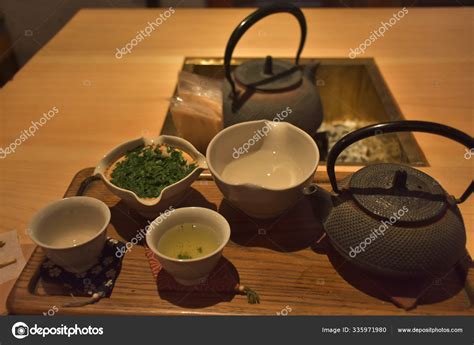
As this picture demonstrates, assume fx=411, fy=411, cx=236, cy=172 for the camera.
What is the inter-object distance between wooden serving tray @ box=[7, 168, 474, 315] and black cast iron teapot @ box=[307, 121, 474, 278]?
0.20ft

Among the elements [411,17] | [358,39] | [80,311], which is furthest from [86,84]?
[411,17]

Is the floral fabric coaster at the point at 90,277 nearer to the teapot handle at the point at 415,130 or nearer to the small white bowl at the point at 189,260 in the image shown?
the small white bowl at the point at 189,260

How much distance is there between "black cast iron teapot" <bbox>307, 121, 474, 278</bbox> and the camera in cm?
87

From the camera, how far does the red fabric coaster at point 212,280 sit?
94 centimetres

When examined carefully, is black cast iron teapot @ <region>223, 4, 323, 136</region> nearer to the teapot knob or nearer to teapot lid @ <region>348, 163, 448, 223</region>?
the teapot knob

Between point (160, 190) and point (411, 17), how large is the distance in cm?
191

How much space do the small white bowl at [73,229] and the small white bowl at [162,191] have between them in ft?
0.24

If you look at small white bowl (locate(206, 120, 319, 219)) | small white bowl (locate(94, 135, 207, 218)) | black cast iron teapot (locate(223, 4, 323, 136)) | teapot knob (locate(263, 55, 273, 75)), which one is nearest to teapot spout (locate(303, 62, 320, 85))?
black cast iron teapot (locate(223, 4, 323, 136))

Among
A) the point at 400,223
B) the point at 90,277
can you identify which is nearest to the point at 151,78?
the point at 90,277

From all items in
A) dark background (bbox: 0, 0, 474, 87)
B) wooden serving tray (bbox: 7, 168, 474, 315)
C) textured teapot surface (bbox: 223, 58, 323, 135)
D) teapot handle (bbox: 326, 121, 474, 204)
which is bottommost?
dark background (bbox: 0, 0, 474, 87)

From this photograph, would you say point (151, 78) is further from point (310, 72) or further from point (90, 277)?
point (90, 277)

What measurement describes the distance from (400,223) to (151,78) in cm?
131

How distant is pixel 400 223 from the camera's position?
87 centimetres

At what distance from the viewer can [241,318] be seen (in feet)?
2.92
